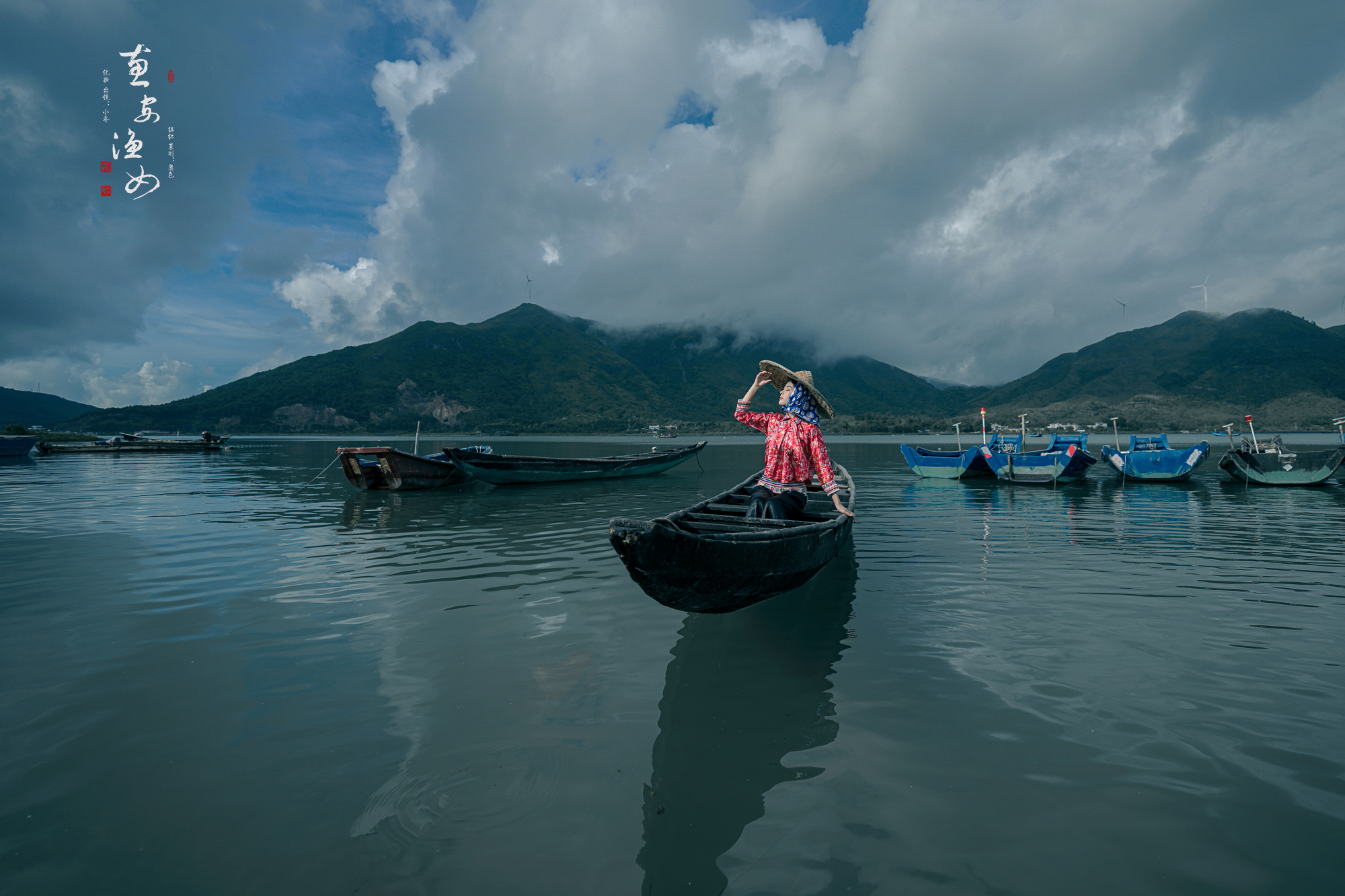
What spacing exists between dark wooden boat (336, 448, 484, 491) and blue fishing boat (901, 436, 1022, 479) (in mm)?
23217

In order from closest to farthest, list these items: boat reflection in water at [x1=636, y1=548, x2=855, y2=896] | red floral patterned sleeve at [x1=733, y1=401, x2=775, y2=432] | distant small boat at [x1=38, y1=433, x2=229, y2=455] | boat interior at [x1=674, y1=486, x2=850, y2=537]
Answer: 1. boat reflection in water at [x1=636, y1=548, x2=855, y2=896]
2. boat interior at [x1=674, y1=486, x2=850, y2=537]
3. red floral patterned sleeve at [x1=733, y1=401, x2=775, y2=432]
4. distant small boat at [x1=38, y1=433, x2=229, y2=455]

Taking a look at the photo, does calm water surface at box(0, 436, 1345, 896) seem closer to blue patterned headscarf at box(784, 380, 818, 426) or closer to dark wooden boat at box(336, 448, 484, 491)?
blue patterned headscarf at box(784, 380, 818, 426)

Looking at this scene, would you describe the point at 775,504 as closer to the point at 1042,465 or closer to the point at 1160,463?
the point at 1042,465

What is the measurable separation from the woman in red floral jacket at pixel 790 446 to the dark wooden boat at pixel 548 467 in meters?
18.8

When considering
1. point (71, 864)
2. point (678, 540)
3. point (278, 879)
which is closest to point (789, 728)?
point (678, 540)

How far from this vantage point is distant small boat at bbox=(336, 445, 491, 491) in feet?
77.0

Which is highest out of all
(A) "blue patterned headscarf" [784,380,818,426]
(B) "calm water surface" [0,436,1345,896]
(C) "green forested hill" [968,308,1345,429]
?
(C) "green forested hill" [968,308,1345,429]

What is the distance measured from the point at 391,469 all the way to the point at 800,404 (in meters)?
21.0

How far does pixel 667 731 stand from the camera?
491cm

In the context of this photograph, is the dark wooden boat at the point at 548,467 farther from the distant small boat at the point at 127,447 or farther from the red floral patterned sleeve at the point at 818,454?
the distant small boat at the point at 127,447

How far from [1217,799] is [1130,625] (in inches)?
164

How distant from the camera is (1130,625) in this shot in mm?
7344

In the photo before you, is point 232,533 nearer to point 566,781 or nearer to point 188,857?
point 188,857

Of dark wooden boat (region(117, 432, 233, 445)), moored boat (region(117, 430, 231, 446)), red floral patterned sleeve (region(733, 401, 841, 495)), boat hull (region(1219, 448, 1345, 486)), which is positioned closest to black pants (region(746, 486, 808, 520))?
red floral patterned sleeve (region(733, 401, 841, 495))
